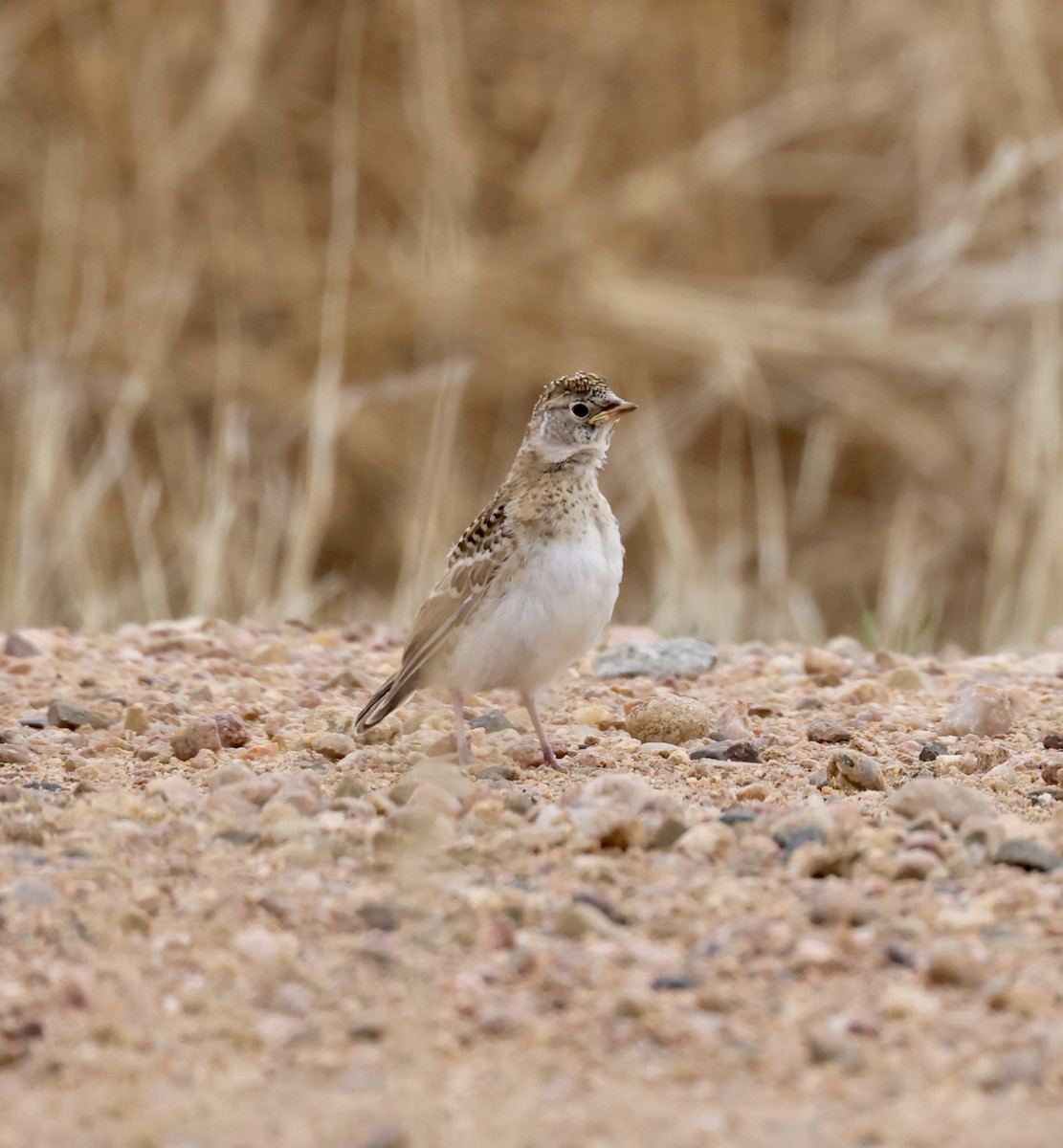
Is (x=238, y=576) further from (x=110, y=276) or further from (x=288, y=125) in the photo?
(x=288, y=125)

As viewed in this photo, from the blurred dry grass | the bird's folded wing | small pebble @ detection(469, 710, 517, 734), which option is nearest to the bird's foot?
the bird's folded wing

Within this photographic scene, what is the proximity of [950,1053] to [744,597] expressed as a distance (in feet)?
18.6

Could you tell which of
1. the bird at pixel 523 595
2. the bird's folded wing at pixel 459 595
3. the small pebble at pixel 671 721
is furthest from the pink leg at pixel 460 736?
the small pebble at pixel 671 721

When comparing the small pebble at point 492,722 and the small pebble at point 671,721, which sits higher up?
the small pebble at point 671,721

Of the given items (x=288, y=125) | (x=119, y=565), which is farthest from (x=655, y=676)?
(x=288, y=125)

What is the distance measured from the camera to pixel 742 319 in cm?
937

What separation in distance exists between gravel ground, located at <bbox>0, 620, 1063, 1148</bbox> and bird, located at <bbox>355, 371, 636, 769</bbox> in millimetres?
152

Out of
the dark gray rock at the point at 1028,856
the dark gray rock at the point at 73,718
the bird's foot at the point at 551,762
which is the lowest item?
the dark gray rock at the point at 73,718

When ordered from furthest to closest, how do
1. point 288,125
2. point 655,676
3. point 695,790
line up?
point 288,125 → point 655,676 → point 695,790

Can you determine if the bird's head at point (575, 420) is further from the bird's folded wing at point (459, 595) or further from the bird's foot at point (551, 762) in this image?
the bird's foot at point (551, 762)

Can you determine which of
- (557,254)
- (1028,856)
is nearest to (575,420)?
(1028,856)

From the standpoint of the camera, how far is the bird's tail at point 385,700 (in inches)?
156

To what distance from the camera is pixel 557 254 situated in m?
9.55

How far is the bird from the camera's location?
3873 millimetres
